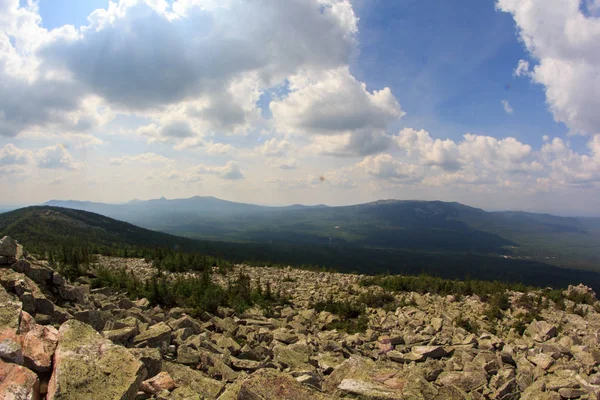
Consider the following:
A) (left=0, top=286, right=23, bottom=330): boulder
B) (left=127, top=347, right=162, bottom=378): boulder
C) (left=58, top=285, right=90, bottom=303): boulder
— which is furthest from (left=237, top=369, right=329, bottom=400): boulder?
(left=58, top=285, right=90, bottom=303): boulder

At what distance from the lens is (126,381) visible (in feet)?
18.1

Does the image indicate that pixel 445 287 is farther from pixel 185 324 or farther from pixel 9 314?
pixel 9 314

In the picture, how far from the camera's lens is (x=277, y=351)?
10.7 m

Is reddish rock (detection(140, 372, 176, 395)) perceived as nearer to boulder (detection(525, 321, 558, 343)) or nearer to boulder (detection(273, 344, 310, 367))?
boulder (detection(273, 344, 310, 367))

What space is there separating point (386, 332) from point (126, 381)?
12.4 meters

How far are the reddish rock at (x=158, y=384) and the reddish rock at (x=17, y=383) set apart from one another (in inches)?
71.2

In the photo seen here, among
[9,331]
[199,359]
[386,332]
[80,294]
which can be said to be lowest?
[386,332]

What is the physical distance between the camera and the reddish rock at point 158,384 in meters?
6.21

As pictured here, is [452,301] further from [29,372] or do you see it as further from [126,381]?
[29,372]

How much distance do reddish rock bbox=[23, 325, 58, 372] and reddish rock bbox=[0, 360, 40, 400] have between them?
0.64 m

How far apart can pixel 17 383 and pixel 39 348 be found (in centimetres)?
135

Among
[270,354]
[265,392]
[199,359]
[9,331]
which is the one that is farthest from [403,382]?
[9,331]

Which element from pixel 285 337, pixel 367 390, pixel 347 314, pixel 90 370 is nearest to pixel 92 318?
pixel 90 370

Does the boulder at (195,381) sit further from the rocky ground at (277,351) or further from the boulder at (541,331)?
the boulder at (541,331)
